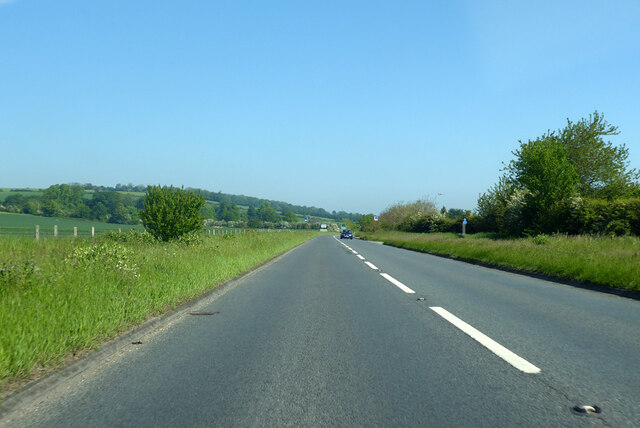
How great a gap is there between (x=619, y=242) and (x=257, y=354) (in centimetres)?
1883

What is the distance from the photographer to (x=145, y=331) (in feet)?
19.5

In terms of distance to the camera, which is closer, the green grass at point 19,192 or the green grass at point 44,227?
the green grass at point 44,227

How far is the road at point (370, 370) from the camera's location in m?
3.20

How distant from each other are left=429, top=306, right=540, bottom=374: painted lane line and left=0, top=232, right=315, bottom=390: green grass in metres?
4.27

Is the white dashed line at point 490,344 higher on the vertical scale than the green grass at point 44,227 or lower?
higher

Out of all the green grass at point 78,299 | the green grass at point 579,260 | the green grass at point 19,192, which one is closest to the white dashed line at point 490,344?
the green grass at point 78,299

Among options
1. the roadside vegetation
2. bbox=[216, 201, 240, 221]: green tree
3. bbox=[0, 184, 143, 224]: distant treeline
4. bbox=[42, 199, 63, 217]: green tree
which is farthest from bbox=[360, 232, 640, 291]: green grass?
bbox=[216, 201, 240, 221]: green tree

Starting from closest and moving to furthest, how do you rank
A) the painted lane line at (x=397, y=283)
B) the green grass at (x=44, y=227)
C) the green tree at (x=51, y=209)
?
1. the painted lane line at (x=397, y=283)
2. the green grass at (x=44, y=227)
3. the green tree at (x=51, y=209)

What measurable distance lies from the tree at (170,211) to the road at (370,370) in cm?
1470

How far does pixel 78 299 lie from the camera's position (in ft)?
19.4

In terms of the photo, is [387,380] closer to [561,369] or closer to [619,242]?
[561,369]

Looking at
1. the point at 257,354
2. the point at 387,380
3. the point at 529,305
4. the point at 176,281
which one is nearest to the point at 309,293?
the point at 176,281

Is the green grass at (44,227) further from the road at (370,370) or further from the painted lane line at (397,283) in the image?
the road at (370,370)

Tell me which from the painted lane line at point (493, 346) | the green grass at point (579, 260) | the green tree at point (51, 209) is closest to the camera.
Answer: the painted lane line at point (493, 346)
